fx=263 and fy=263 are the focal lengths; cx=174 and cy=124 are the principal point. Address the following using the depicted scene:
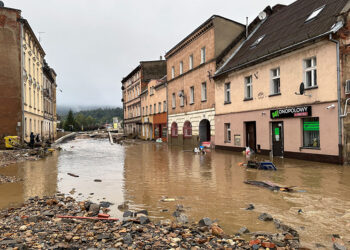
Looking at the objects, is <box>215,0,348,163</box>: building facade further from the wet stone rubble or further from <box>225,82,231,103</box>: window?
the wet stone rubble

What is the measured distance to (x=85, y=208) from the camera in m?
6.27

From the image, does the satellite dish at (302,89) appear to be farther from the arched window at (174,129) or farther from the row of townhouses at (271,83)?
the arched window at (174,129)

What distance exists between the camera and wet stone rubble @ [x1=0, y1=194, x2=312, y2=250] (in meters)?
4.29

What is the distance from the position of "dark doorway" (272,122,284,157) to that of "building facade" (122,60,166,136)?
111 feet

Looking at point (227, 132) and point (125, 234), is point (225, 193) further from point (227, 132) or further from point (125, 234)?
point (227, 132)

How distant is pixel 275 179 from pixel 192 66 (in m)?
20.5

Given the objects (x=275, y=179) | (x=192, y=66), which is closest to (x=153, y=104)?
(x=192, y=66)

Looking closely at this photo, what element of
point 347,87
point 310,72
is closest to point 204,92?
point 310,72

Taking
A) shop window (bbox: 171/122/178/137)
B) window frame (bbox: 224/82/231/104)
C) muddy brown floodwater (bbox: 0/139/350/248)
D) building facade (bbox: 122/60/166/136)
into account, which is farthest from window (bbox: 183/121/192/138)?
building facade (bbox: 122/60/166/136)

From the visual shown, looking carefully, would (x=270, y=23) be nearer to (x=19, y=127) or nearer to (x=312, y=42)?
(x=312, y=42)

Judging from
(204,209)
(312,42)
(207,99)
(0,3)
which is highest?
(0,3)

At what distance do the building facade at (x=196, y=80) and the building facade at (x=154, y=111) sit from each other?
2744mm

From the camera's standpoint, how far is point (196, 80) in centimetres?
2700

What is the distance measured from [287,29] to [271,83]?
400 centimetres
